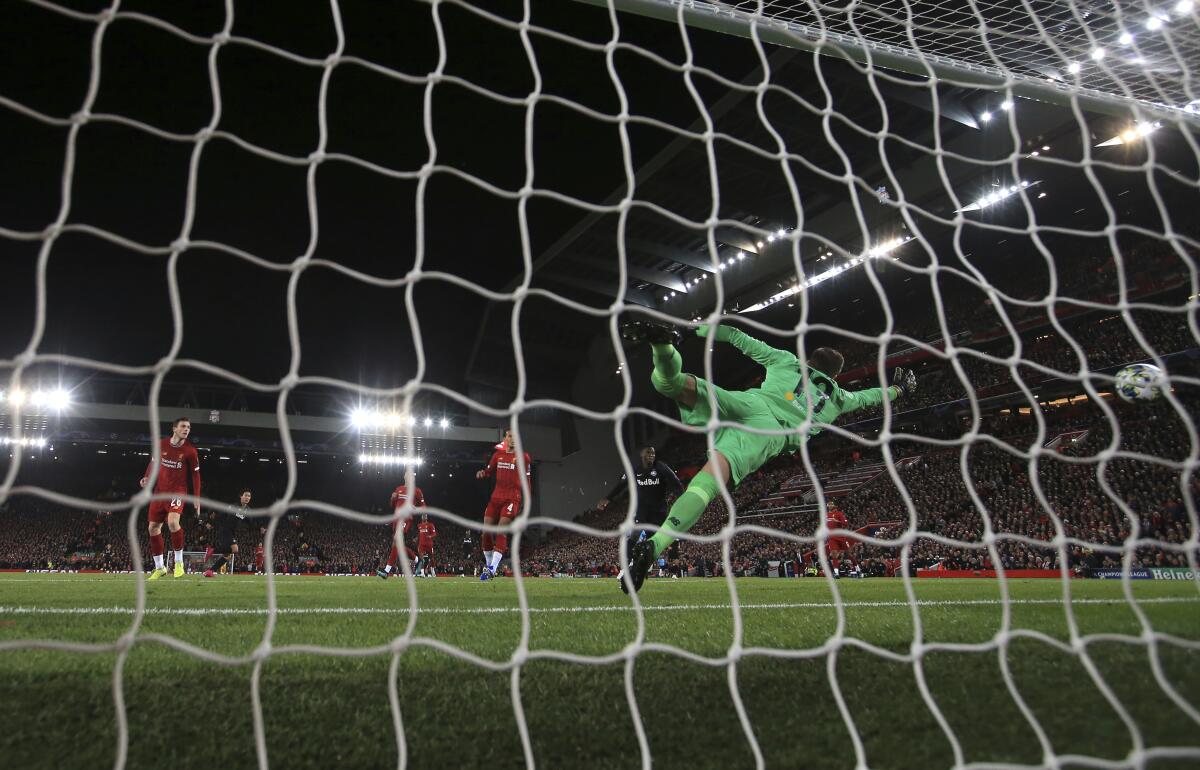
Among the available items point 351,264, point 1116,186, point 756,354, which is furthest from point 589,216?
point 756,354

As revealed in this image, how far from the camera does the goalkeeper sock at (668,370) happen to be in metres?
3.57

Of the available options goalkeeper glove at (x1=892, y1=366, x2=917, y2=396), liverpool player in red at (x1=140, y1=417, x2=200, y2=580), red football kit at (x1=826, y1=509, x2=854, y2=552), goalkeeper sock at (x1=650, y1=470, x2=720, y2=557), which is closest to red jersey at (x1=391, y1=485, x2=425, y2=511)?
goalkeeper sock at (x1=650, y1=470, x2=720, y2=557)

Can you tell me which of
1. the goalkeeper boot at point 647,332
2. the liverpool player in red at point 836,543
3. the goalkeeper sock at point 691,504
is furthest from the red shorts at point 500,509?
the liverpool player in red at point 836,543

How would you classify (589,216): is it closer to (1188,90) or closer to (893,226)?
(893,226)

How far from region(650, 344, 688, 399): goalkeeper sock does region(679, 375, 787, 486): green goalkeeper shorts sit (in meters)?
0.20

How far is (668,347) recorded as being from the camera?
3543mm

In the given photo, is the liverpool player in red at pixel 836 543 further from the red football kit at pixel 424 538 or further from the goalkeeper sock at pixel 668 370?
the goalkeeper sock at pixel 668 370

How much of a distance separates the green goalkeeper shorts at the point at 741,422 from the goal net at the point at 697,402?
26 millimetres

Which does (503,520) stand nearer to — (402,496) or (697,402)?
(402,496)

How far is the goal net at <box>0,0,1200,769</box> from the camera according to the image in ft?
5.63

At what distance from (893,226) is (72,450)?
32334 mm

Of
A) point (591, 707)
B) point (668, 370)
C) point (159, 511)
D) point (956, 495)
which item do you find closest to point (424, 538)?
point (159, 511)

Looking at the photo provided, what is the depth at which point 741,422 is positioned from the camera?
4.21 meters

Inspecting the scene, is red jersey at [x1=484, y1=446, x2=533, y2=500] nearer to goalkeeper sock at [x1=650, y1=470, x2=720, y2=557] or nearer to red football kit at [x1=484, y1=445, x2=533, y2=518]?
red football kit at [x1=484, y1=445, x2=533, y2=518]
